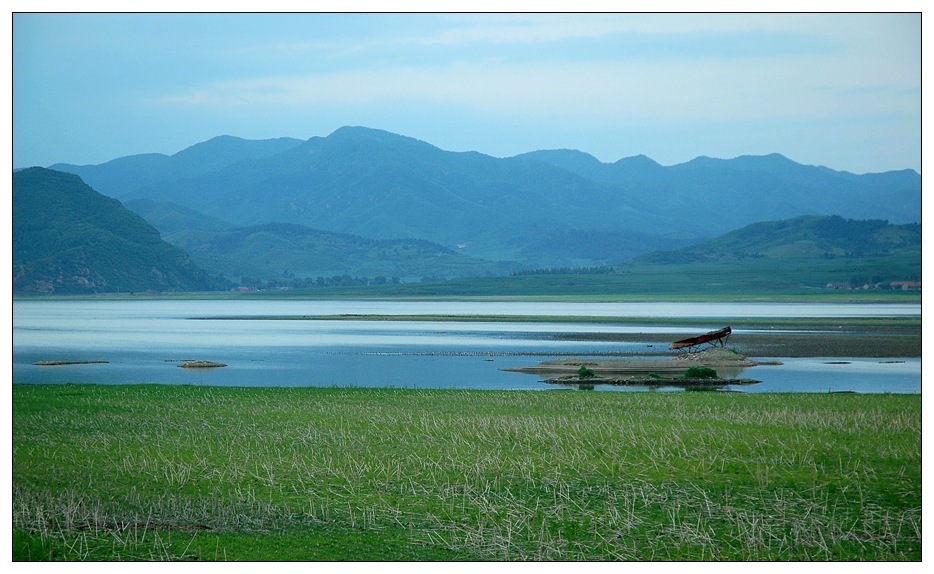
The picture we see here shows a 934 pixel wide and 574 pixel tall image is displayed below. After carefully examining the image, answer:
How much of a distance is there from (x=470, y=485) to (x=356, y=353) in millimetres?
30573

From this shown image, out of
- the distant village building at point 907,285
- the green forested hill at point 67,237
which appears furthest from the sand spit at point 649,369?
the distant village building at point 907,285

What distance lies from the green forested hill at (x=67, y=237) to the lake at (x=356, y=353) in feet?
1.89

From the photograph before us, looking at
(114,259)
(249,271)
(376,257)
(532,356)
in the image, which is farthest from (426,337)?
(376,257)

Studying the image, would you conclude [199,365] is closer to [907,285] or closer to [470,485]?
[470,485]

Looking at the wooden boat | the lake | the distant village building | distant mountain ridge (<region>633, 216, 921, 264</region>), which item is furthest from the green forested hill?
the wooden boat

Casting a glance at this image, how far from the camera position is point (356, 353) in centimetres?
4212

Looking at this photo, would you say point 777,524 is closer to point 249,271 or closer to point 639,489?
point 639,489

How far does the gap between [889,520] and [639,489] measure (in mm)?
2835

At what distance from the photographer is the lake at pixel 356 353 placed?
70.7 feet

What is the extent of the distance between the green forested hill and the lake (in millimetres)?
576

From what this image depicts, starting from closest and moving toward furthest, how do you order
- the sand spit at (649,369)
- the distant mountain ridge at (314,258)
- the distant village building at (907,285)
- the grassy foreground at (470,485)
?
the grassy foreground at (470,485) → the distant village building at (907,285) → the sand spit at (649,369) → the distant mountain ridge at (314,258)

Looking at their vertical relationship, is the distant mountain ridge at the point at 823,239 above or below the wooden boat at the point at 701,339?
above

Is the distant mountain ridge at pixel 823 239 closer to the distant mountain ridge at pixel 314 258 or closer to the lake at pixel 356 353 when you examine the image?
the lake at pixel 356 353

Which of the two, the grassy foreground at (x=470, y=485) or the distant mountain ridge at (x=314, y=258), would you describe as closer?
the grassy foreground at (x=470, y=485)
